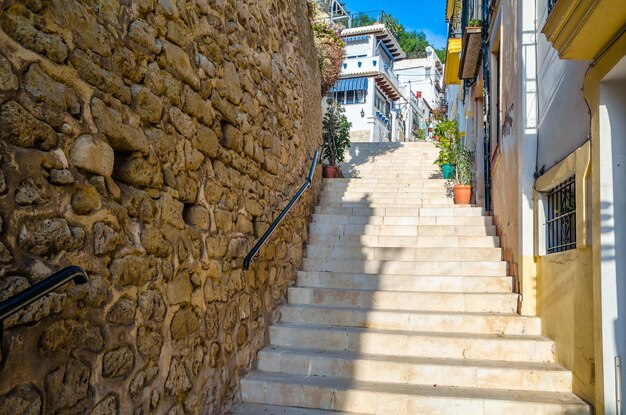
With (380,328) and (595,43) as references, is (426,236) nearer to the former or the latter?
(380,328)

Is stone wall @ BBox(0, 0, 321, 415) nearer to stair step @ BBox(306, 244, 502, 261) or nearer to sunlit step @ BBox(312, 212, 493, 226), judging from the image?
stair step @ BBox(306, 244, 502, 261)

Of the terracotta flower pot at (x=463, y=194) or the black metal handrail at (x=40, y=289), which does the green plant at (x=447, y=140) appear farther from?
the black metal handrail at (x=40, y=289)

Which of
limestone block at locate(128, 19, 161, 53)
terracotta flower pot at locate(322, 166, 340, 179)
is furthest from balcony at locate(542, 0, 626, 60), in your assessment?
terracotta flower pot at locate(322, 166, 340, 179)

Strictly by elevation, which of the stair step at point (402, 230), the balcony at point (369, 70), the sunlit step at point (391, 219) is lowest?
the stair step at point (402, 230)

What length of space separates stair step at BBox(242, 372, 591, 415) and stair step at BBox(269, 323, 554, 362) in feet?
1.18

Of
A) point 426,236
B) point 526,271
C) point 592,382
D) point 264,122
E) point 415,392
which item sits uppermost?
point 264,122

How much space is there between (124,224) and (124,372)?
60 centimetres

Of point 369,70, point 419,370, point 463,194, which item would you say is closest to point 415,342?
point 419,370

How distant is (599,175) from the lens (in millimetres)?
2621

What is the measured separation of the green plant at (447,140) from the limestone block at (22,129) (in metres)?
7.21

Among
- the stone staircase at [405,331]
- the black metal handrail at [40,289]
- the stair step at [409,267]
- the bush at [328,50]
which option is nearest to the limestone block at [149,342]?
the black metal handrail at [40,289]

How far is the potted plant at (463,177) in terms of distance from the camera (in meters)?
6.66

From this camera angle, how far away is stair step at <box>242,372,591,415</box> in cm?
294

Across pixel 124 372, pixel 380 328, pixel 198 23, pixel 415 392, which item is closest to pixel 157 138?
pixel 198 23
